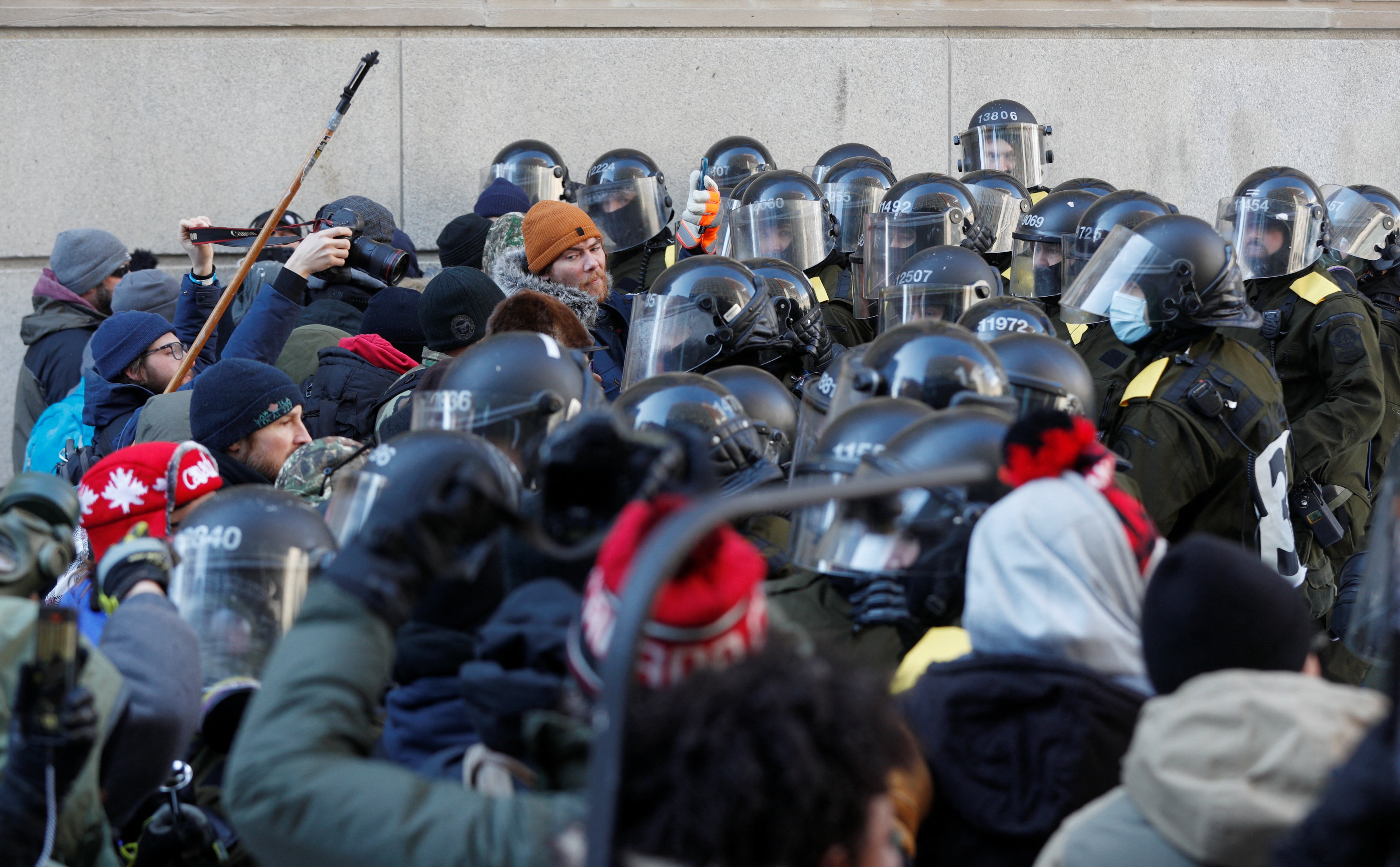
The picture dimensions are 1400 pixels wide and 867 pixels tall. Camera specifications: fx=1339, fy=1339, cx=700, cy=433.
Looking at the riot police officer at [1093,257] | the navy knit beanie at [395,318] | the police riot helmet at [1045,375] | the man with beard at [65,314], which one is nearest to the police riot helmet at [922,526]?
the police riot helmet at [1045,375]

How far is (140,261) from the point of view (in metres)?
6.74

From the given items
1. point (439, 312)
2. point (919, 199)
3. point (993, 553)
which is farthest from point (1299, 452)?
point (993, 553)

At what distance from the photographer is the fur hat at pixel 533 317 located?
12.9 feet

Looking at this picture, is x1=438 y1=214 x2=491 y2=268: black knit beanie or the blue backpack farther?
x1=438 y1=214 x2=491 y2=268: black knit beanie

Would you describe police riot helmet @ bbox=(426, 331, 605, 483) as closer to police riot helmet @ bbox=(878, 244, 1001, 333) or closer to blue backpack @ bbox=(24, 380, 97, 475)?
police riot helmet @ bbox=(878, 244, 1001, 333)

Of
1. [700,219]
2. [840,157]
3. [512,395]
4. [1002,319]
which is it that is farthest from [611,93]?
[512,395]

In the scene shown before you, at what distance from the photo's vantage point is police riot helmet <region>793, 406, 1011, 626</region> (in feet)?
7.51

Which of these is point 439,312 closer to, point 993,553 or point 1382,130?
point 993,553

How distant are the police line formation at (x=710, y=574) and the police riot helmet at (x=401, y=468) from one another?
0.06 feet

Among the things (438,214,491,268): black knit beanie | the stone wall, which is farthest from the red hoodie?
the stone wall

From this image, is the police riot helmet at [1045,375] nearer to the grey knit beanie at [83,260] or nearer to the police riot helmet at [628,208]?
the police riot helmet at [628,208]

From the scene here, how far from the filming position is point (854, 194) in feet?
23.5

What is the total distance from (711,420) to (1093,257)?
6.71 ft

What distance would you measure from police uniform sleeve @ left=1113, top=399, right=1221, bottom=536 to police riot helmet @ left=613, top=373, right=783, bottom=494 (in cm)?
138
